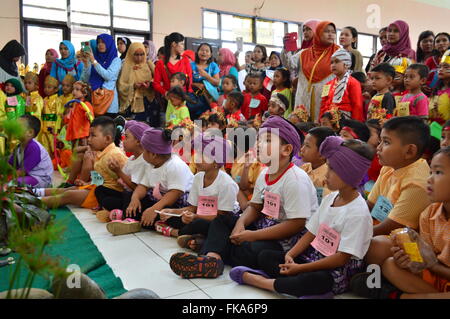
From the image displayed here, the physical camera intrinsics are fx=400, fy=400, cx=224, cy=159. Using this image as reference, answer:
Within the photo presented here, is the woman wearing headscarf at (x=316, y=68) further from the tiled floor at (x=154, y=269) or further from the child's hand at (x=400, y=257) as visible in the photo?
the child's hand at (x=400, y=257)

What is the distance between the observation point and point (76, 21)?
7918 millimetres

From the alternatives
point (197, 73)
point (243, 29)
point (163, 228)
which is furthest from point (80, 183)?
point (243, 29)

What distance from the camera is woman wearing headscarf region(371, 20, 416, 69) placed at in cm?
382

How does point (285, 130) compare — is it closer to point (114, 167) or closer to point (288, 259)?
point (288, 259)

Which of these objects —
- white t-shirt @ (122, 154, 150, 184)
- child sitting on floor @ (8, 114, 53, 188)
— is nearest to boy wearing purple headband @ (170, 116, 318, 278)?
white t-shirt @ (122, 154, 150, 184)

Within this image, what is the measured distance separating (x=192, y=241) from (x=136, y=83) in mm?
3445

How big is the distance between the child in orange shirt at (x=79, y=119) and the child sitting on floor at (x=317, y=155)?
325cm

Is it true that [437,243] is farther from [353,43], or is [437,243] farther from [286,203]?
[353,43]

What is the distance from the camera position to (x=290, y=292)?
164 centimetres

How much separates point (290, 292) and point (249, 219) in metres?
0.58

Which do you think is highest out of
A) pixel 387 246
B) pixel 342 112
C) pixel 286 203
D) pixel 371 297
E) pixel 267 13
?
pixel 267 13

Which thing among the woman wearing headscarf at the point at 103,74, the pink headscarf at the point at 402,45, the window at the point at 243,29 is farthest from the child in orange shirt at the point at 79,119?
the window at the point at 243,29

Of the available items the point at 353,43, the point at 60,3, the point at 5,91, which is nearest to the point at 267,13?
the point at 60,3

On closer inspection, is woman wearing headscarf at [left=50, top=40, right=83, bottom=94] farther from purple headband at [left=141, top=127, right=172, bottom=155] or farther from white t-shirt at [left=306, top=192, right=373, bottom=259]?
white t-shirt at [left=306, top=192, right=373, bottom=259]
